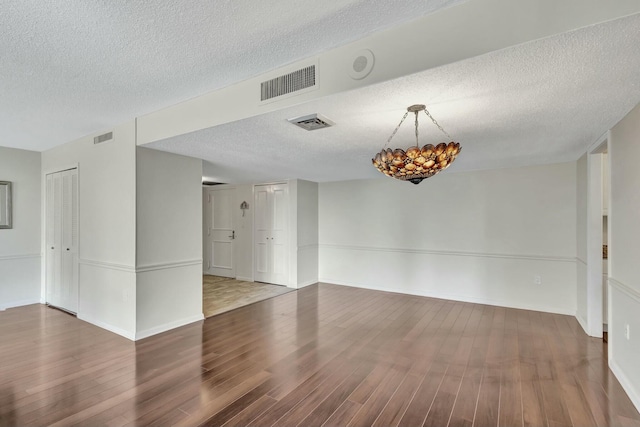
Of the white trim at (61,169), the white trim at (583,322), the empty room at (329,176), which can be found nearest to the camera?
the empty room at (329,176)

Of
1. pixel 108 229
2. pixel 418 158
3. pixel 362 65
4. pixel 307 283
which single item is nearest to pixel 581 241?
pixel 418 158

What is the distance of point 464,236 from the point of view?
5082mm

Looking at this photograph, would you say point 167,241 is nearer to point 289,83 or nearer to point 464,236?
point 289,83

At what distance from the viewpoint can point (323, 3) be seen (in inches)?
60.1

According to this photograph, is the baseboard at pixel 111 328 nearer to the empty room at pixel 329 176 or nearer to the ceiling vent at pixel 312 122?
the empty room at pixel 329 176

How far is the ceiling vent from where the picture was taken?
2.45 meters

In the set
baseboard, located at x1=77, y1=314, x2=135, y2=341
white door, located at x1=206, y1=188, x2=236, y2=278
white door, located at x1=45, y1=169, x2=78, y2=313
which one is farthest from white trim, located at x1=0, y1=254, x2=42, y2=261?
white door, located at x1=206, y1=188, x2=236, y2=278

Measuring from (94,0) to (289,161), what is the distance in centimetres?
289

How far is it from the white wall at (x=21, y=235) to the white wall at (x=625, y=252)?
7.40 metres

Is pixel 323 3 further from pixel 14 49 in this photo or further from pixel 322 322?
pixel 322 322

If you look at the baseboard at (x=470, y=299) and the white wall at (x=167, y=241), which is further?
the baseboard at (x=470, y=299)

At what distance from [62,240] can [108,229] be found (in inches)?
56.9

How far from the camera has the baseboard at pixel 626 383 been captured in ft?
7.15

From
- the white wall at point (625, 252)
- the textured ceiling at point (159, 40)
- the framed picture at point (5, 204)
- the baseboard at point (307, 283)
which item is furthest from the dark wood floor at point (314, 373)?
the textured ceiling at point (159, 40)
